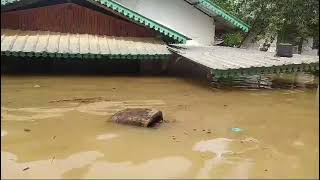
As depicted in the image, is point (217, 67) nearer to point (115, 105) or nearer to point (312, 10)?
point (115, 105)

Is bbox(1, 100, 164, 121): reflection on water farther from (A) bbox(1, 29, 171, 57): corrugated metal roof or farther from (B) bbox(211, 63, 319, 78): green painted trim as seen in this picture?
(A) bbox(1, 29, 171, 57): corrugated metal roof

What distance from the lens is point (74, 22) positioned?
520 inches

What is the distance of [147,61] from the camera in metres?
13.5

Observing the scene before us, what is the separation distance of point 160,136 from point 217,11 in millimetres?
10135

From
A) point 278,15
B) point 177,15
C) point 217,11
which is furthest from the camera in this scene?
point 177,15

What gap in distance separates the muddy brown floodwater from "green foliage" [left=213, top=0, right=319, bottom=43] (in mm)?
5220

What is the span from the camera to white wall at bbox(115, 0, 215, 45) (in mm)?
16188

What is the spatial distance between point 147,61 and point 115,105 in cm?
535

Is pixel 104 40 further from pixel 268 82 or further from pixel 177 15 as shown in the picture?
pixel 268 82

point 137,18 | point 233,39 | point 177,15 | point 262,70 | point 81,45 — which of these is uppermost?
point 177,15

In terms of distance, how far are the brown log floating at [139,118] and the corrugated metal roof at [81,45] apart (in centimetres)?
489

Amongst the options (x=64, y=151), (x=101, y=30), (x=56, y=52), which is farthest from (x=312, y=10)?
(x=64, y=151)

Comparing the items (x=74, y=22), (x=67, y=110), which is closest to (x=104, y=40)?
(x=74, y=22)

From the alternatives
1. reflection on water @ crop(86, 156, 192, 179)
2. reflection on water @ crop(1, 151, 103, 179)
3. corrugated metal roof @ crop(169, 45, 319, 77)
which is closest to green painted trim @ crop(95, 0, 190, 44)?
corrugated metal roof @ crop(169, 45, 319, 77)
